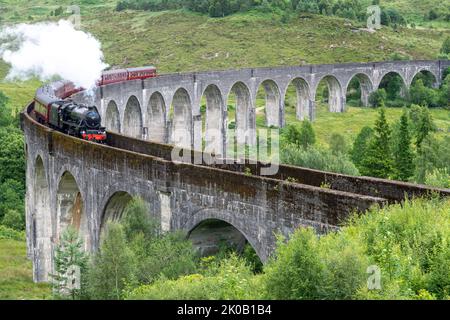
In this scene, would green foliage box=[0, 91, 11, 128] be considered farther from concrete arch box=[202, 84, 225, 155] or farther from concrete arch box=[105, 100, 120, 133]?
concrete arch box=[105, 100, 120, 133]

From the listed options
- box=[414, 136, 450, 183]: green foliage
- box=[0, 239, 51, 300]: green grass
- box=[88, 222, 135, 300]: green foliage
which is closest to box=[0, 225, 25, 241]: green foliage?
box=[0, 239, 51, 300]: green grass

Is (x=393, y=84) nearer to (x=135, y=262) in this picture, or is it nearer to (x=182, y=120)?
(x=182, y=120)

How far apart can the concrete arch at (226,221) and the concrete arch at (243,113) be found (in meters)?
46.6

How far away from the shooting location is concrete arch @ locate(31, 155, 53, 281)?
3525 centimetres

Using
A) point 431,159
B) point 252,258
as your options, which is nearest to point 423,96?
point 431,159

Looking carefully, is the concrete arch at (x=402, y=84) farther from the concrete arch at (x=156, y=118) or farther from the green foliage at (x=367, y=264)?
the green foliage at (x=367, y=264)

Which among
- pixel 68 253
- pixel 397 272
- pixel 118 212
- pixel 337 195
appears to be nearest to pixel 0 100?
pixel 118 212

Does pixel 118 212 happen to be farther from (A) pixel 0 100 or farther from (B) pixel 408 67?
(B) pixel 408 67

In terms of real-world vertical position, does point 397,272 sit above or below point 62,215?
above

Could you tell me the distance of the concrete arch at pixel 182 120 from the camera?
5978cm

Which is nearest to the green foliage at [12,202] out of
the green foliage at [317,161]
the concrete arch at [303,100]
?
the green foliage at [317,161]

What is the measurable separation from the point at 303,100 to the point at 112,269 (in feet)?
202
